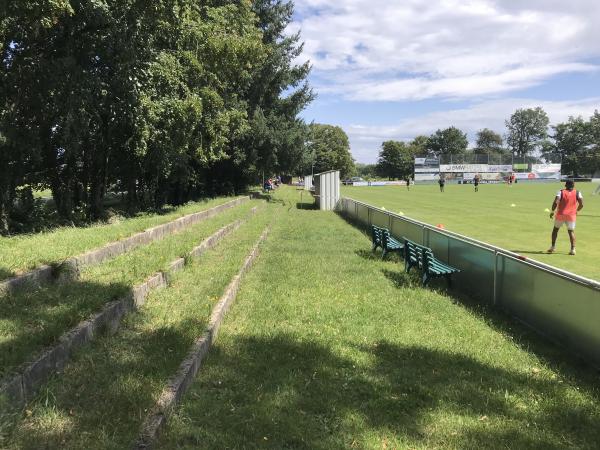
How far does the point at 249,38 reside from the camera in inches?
758

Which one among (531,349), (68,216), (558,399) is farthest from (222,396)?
(68,216)

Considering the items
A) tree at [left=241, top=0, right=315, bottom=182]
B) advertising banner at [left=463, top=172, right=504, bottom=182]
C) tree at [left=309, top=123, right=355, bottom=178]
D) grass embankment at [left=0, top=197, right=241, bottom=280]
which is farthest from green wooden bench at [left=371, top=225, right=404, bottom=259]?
tree at [left=309, top=123, right=355, bottom=178]

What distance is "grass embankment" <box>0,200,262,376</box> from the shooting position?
405 centimetres

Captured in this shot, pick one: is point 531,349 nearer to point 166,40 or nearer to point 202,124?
point 166,40

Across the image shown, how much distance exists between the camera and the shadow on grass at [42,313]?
395cm

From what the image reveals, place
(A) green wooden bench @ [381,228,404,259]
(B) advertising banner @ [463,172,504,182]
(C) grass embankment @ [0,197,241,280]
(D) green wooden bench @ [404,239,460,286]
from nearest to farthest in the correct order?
(C) grass embankment @ [0,197,241,280] → (D) green wooden bench @ [404,239,460,286] → (A) green wooden bench @ [381,228,404,259] → (B) advertising banner @ [463,172,504,182]

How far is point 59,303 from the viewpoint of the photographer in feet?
17.1

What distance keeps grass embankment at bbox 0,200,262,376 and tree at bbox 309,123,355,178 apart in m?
109

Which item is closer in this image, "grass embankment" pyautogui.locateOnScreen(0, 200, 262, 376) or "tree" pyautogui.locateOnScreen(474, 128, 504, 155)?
"grass embankment" pyautogui.locateOnScreen(0, 200, 262, 376)

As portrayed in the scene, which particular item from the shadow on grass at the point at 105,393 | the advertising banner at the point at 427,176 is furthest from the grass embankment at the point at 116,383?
the advertising banner at the point at 427,176

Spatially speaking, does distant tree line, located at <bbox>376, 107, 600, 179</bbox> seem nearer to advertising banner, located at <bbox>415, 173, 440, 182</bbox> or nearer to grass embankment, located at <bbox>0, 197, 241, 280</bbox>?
advertising banner, located at <bbox>415, 173, 440, 182</bbox>

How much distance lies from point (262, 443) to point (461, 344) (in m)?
3.40

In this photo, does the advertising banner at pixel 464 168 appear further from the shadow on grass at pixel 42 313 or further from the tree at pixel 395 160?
the shadow on grass at pixel 42 313

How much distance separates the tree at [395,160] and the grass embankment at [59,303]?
414ft
